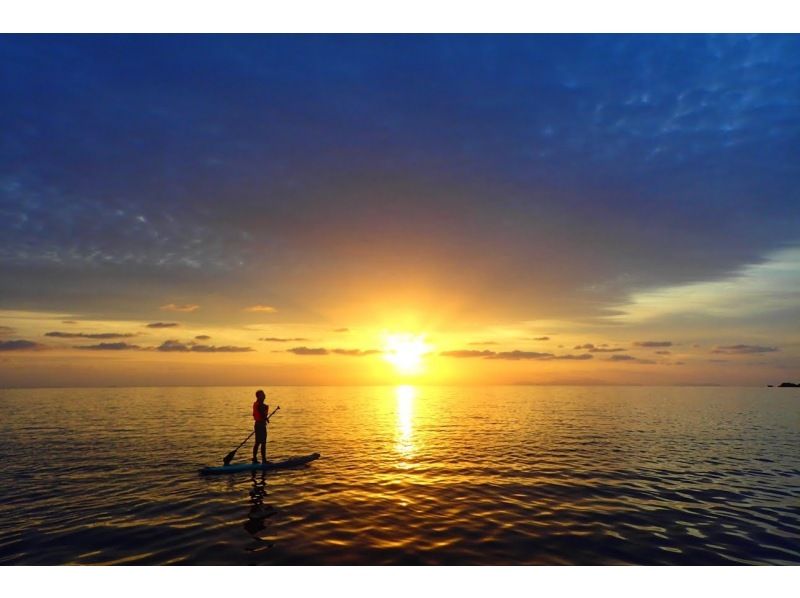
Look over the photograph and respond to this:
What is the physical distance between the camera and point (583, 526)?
49.4 feet

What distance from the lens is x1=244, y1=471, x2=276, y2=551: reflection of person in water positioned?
1334 cm

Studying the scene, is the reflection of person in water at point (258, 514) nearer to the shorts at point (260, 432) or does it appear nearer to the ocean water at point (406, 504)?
the ocean water at point (406, 504)

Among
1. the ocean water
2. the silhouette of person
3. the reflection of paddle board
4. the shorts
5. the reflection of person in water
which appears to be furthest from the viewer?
the shorts

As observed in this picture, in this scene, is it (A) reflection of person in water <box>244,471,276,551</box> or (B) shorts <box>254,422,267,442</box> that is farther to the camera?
(B) shorts <box>254,422,267,442</box>

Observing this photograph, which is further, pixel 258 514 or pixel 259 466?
pixel 259 466

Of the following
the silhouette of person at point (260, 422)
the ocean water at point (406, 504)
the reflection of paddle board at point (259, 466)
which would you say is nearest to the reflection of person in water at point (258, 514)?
the ocean water at point (406, 504)

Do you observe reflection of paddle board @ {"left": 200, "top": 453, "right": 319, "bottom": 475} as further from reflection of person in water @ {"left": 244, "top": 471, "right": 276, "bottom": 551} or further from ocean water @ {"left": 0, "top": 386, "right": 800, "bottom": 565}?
reflection of person in water @ {"left": 244, "top": 471, "right": 276, "bottom": 551}

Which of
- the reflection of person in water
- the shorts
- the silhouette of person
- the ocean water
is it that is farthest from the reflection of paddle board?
the reflection of person in water

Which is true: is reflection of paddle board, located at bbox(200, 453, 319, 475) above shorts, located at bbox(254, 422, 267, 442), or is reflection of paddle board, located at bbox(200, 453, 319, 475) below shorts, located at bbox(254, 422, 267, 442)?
below

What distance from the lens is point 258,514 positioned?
1645 centimetres

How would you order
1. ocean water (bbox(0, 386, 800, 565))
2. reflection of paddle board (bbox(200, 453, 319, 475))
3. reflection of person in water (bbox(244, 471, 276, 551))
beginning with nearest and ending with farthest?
ocean water (bbox(0, 386, 800, 565)) < reflection of person in water (bbox(244, 471, 276, 551)) < reflection of paddle board (bbox(200, 453, 319, 475))

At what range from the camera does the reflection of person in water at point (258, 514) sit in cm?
1334

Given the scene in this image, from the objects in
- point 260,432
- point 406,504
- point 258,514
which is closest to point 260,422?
point 260,432

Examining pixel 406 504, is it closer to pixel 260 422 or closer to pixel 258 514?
pixel 258 514
